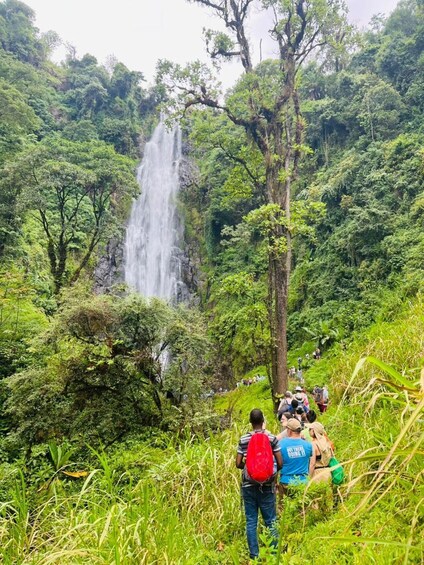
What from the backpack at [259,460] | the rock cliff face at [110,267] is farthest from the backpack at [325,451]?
the rock cliff face at [110,267]

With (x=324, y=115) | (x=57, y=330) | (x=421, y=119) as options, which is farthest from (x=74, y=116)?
(x=57, y=330)

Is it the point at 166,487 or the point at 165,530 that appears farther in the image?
the point at 166,487

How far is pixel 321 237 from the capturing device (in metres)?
19.6

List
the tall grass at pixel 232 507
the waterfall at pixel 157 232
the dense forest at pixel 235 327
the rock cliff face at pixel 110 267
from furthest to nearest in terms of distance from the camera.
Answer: the waterfall at pixel 157 232
the rock cliff face at pixel 110 267
the dense forest at pixel 235 327
the tall grass at pixel 232 507

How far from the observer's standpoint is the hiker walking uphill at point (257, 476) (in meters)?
2.97

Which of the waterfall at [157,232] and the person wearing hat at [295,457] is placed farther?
the waterfall at [157,232]

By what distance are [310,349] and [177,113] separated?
10819 millimetres

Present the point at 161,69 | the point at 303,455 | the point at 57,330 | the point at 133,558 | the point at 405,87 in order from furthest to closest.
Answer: the point at 405,87 < the point at 161,69 < the point at 57,330 < the point at 303,455 < the point at 133,558

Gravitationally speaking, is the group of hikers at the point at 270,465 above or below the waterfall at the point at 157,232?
below

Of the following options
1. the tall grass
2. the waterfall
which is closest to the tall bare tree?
the tall grass

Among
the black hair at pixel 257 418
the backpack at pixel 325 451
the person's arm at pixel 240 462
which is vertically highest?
the black hair at pixel 257 418

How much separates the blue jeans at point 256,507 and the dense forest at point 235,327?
0.51 ft

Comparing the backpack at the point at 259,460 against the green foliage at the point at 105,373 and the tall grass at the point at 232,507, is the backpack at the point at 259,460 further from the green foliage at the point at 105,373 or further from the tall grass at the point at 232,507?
the green foliage at the point at 105,373

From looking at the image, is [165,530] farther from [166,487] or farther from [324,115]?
[324,115]
